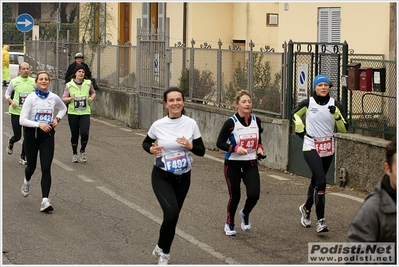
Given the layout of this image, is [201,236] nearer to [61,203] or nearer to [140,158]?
[61,203]

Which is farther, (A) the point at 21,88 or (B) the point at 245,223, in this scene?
(A) the point at 21,88

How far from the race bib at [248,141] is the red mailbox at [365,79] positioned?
3637mm

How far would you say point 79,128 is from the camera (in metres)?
15.1

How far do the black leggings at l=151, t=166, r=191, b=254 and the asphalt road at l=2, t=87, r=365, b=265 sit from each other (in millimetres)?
427

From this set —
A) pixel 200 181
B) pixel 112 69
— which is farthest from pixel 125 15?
pixel 200 181

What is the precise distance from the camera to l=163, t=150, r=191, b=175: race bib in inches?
307

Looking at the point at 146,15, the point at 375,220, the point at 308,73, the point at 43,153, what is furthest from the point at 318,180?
the point at 146,15

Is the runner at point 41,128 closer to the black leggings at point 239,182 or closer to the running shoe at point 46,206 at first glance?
the running shoe at point 46,206

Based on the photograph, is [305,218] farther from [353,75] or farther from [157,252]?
[353,75]

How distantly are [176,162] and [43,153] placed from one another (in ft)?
10.8

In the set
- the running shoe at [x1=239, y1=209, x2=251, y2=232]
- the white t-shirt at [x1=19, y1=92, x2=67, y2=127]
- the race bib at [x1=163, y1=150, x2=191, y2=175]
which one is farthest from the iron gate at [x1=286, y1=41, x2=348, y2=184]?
the race bib at [x1=163, y1=150, x2=191, y2=175]

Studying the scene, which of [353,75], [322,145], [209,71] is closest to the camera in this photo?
[322,145]

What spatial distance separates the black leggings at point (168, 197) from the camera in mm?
7625

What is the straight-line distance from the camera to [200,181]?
13.2 metres
